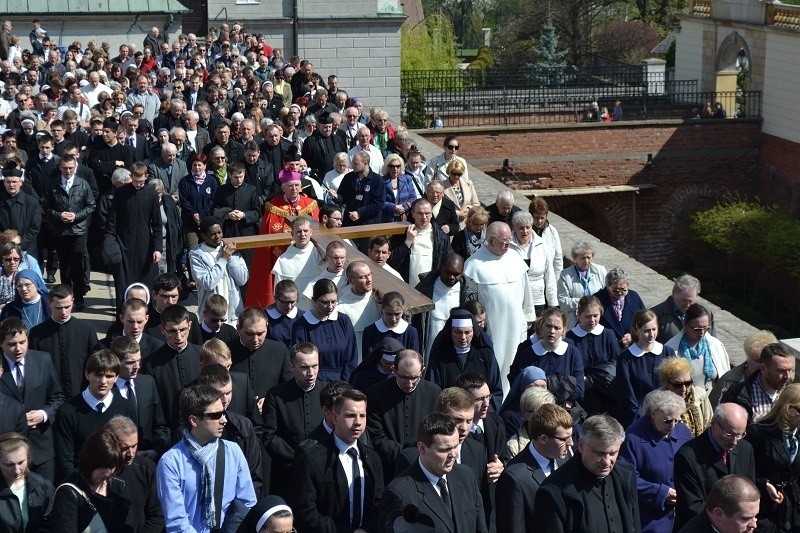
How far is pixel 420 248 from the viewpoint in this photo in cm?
Result: 1182

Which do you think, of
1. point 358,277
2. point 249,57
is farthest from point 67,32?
point 358,277

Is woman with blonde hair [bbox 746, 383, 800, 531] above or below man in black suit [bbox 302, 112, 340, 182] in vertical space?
below

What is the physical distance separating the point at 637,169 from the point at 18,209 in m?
30.5

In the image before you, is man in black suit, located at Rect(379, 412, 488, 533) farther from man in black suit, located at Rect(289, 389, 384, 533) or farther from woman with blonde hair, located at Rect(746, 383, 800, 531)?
woman with blonde hair, located at Rect(746, 383, 800, 531)

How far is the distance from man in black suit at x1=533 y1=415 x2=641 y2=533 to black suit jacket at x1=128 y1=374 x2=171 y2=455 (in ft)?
8.02

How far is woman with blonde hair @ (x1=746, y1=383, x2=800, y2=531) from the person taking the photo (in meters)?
7.62

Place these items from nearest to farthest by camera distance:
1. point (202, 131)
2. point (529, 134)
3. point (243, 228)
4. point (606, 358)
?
point (606, 358) < point (243, 228) < point (202, 131) < point (529, 134)

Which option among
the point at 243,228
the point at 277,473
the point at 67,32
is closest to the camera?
the point at 277,473

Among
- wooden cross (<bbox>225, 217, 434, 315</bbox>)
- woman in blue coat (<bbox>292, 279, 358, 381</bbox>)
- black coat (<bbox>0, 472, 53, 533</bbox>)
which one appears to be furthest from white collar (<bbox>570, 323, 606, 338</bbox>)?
black coat (<bbox>0, 472, 53, 533</bbox>)

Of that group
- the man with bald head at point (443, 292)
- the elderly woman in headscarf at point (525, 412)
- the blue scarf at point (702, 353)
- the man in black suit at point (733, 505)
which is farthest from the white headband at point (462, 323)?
the man in black suit at point (733, 505)

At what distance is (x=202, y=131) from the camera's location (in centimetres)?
1620

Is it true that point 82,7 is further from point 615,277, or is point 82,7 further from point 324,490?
point 324,490

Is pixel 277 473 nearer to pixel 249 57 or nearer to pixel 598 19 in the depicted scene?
pixel 249 57

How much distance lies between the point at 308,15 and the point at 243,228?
21.1 metres
